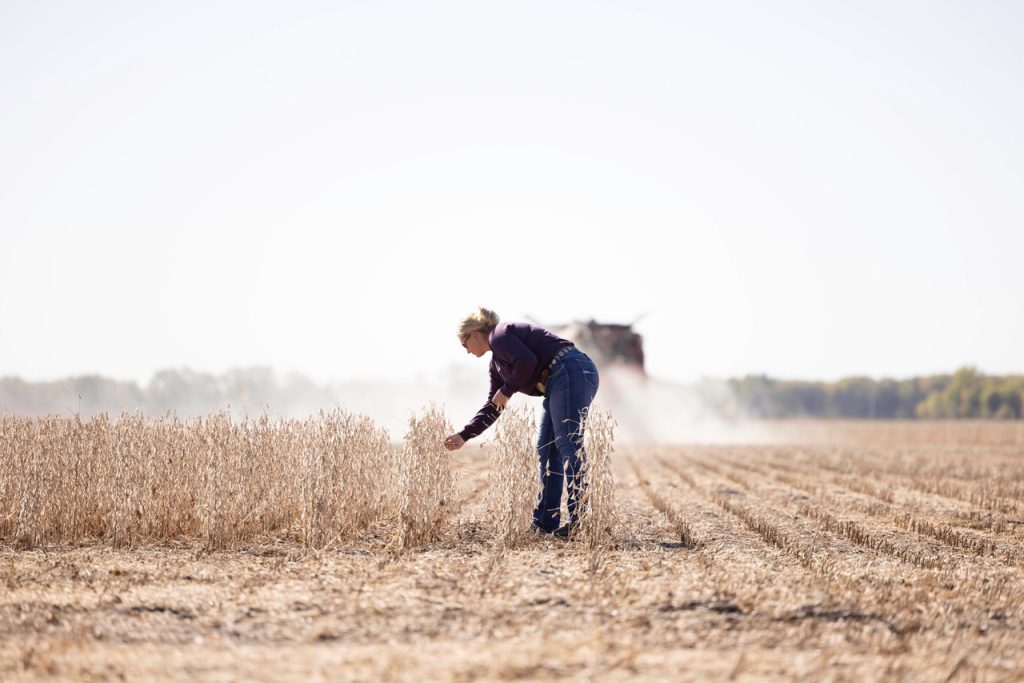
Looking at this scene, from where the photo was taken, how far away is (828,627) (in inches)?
185

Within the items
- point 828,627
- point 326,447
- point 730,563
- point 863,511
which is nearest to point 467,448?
point 863,511

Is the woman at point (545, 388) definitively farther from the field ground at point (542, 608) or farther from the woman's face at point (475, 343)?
the field ground at point (542, 608)

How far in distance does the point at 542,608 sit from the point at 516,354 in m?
2.34

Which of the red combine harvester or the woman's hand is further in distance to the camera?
the red combine harvester

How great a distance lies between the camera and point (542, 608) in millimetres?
4965

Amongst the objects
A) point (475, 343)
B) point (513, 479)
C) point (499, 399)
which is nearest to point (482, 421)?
point (499, 399)

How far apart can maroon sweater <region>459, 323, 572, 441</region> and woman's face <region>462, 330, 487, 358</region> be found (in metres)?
0.06

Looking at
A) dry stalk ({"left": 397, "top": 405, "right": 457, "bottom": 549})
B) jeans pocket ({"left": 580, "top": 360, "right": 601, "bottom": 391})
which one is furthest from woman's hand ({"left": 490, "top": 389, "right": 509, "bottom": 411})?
jeans pocket ({"left": 580, "top": 360, "right": 601, "bottom": 391})

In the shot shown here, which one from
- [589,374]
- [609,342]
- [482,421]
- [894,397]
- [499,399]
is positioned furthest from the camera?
[894,397]

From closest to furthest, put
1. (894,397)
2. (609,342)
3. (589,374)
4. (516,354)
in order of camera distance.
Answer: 1. (516,354)
2. (589,374)
3. (609,342)
4. (894,397)

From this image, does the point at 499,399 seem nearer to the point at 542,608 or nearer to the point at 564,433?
the point at 564,433

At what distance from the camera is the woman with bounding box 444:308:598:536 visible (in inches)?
275

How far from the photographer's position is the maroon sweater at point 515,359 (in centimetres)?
689

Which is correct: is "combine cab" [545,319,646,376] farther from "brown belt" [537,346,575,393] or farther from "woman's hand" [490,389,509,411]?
"woman's hand" [490,389,509,411]
